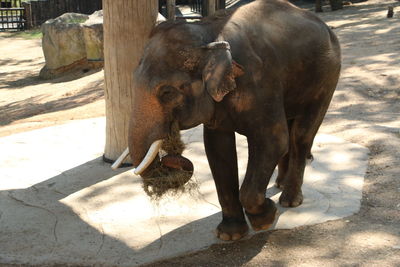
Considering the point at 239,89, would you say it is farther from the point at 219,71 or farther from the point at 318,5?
the point at 318,5

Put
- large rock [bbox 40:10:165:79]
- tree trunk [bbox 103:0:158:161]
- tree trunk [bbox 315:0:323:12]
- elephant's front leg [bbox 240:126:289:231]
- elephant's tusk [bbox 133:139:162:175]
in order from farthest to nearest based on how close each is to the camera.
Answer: tree trunk [bbox 315:0:323:12] → large rock [bbox 40:10:165:79] → tree trunk [bbox 103:0:158:161] → elephant's front leg [bbox 240:126:289:231] → elephant's tusk [bbox 133:139:162:175]

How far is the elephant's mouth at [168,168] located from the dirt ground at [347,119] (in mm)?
628

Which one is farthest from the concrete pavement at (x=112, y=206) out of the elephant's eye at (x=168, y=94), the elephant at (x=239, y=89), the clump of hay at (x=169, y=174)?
the elephant's eye at (x=168, y=94)

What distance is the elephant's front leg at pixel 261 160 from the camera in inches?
152

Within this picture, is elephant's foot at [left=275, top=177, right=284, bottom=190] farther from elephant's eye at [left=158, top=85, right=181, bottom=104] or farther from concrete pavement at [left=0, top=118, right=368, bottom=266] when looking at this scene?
elephant's eye at [left=158, top=85, right=181, bottom=104]

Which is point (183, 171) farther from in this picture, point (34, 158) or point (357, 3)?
point (357, 3)

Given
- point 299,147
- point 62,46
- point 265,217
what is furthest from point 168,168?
point 62,46

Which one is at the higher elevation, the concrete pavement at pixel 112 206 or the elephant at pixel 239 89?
the elephant at pixel 239 89

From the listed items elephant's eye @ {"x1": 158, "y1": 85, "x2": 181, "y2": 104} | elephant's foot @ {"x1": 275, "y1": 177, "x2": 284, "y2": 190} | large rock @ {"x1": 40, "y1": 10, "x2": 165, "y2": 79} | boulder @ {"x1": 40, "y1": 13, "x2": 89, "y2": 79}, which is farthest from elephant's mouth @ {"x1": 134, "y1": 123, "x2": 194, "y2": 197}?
boulder @ {"x1": 40, "y1": 13, "x2": 89, "y2": 79}

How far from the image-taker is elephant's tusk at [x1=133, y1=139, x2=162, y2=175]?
3.48 m

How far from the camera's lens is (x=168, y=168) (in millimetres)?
3791

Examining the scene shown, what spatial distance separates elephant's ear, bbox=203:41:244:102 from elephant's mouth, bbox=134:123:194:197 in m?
0.32

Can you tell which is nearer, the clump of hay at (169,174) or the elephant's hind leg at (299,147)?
the clump of hay at (169,174)

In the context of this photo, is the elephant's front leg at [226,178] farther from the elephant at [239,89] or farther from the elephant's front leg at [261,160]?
the elephant's front leg at [261,160]
